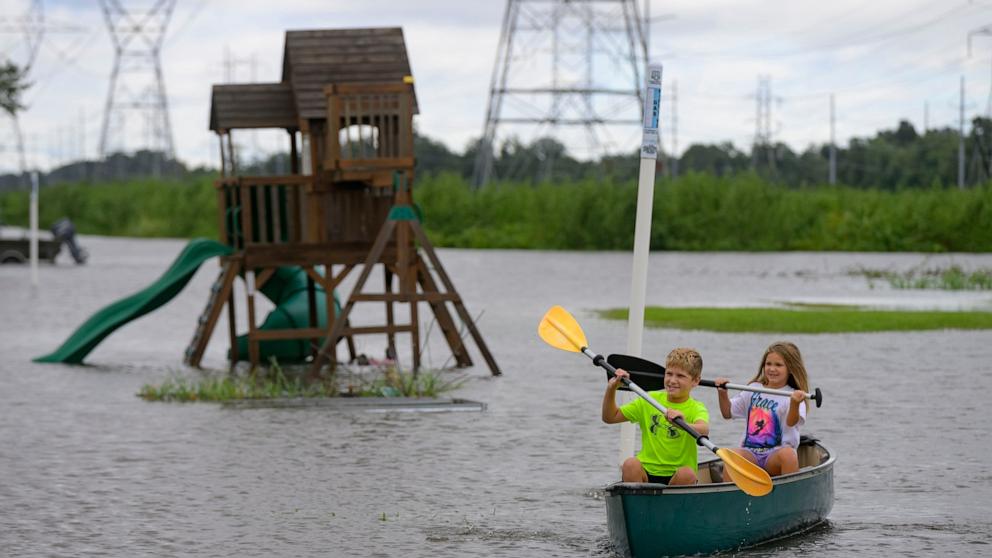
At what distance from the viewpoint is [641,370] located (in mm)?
10898

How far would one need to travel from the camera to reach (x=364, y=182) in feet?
72.4

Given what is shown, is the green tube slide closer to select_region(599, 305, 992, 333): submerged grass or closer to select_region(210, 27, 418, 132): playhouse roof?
select_region(210, 27, 418, 132): playhouse roof

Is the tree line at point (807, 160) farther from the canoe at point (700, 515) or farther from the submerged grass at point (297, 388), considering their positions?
the canoe at point (700, 515)

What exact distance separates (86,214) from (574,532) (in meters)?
98.3

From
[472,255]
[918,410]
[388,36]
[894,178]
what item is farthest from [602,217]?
[918,410]

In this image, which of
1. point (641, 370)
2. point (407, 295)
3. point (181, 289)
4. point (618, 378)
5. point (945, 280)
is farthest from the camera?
point (945, 280)

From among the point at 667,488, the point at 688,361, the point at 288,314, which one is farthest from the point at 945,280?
the point at 667,488

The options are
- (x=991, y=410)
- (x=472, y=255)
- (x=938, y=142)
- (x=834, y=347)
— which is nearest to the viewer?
(x=991, y=410)

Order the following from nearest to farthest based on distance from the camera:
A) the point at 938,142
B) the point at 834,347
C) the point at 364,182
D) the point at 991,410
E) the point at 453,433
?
the point at 453,433
the point at 991,410
the point at 364,182
the point at 834,347
the point at 938,142

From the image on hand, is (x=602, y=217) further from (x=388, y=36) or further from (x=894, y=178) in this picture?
(x=388, y=36)

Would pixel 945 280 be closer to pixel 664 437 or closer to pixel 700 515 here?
pixel 664 437

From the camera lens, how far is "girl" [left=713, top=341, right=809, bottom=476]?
36.4 feet

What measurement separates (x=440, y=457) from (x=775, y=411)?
4495mm

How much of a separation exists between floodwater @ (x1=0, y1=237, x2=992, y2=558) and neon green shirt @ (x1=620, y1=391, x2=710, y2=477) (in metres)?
0.74
